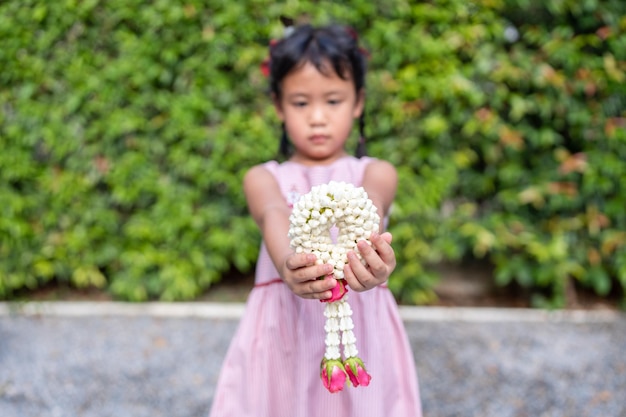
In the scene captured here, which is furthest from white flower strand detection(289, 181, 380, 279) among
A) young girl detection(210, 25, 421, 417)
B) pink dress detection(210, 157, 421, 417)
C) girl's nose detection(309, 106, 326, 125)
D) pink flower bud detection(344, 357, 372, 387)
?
girl's nose detection(309, 106, 326, 125)

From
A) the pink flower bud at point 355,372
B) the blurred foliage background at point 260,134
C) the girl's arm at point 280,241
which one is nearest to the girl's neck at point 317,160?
the girl's arm at point 280,241

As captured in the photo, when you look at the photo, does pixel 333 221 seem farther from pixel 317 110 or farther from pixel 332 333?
pixel 317 110

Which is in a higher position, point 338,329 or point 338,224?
point 338,224

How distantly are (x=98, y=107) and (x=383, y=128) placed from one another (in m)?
1.71

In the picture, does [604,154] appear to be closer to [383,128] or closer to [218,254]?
[383,128]

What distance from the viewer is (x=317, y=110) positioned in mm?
2158

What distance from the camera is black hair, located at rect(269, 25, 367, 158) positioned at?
7.23 ft

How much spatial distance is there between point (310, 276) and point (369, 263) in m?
0.13

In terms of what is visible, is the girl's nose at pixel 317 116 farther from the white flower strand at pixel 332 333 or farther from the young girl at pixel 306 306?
the white flower strand at pixel 332 333

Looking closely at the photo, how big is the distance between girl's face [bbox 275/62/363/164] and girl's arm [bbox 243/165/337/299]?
0.55ft

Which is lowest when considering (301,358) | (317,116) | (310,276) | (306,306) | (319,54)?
(301,358)

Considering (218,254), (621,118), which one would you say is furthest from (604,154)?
(218,254)

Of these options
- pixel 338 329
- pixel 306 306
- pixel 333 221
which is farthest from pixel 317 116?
pixel 338 329

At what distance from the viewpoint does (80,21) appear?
421 cm
